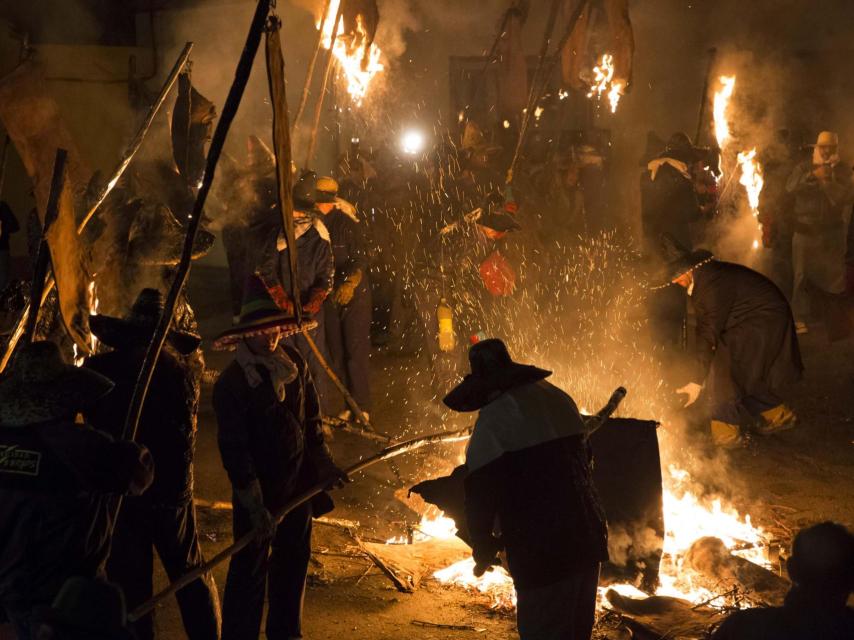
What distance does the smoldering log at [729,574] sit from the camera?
207 inches

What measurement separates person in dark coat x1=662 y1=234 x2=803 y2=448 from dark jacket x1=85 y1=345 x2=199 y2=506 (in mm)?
4895

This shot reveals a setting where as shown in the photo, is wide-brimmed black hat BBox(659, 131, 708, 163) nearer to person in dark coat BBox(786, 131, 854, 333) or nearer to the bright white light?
person in dark coat BBox(786, 131, 854, 333)

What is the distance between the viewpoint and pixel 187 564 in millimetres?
4414

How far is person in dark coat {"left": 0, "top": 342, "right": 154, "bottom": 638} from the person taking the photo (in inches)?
129

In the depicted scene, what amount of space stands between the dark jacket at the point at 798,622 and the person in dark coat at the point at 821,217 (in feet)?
38.3

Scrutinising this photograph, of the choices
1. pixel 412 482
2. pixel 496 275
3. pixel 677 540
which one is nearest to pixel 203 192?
pixel 677 540

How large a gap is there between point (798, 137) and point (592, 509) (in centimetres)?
1544

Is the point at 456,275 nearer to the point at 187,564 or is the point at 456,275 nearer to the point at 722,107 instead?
the point at 187,564

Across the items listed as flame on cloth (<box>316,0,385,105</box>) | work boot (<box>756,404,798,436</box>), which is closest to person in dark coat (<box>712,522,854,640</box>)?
work boot (<box>756,404,798,436</box>)

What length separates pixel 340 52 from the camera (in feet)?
30.8

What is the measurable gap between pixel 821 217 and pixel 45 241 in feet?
40.6

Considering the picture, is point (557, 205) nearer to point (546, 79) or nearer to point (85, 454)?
point (546, 79)

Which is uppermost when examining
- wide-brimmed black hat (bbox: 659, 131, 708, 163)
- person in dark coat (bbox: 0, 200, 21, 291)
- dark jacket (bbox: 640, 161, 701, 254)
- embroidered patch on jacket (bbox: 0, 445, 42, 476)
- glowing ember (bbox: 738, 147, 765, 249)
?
glowing ember (bbox: 738, 147, 765, 249)

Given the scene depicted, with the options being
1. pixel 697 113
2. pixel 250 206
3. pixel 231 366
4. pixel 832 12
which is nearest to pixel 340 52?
pixel 250 206
